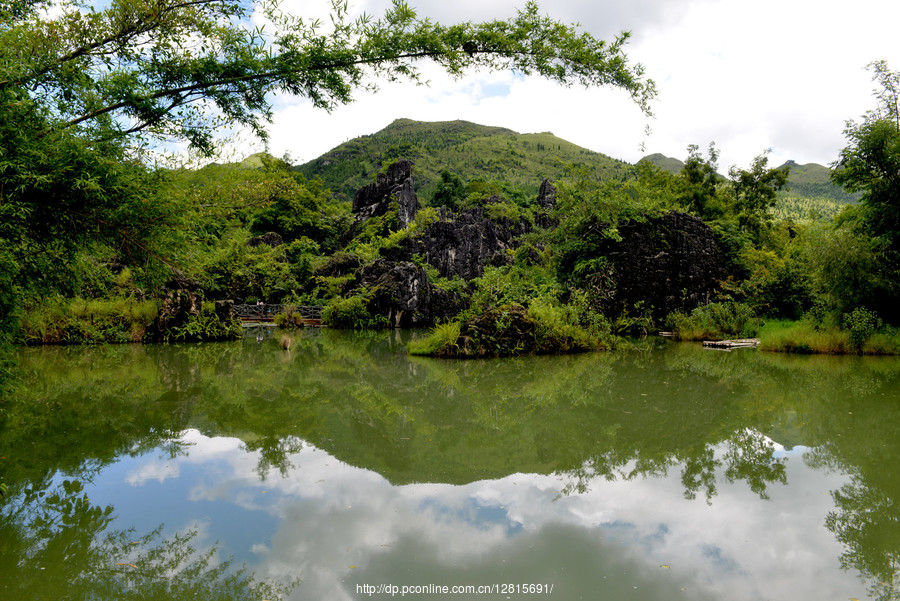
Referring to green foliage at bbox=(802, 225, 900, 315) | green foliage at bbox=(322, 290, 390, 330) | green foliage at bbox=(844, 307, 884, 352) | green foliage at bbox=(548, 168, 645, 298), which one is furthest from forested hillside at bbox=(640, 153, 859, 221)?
green foliage at bbox=(322, 290, 390, 330)

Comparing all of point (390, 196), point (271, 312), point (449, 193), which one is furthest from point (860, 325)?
point (449, 193)

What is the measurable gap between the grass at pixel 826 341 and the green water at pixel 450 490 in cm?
538

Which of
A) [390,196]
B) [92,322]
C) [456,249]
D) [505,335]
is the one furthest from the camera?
[390,196]

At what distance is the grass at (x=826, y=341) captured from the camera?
41.1ft

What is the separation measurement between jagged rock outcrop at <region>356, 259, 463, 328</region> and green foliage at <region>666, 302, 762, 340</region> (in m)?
9.76

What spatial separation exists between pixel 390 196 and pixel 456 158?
48963mm

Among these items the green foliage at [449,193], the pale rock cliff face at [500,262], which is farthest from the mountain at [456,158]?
the pale rock cliff face at [500,262]

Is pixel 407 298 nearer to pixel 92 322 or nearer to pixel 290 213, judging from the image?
pixel 92 322

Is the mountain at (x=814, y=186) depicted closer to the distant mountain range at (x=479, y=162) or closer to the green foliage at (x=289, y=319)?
the distant mountain range at (x=479, y=162)

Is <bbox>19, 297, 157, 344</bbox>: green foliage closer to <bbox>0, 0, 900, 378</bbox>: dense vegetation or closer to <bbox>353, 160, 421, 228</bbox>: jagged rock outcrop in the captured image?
<bbox>0, 0, 900, 378</bbox>: dense vegetation

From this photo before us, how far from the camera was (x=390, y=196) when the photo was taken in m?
34.9

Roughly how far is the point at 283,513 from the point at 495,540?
5.22 feet

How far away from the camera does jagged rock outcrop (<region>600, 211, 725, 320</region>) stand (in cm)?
1780

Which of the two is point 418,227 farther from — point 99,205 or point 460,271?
point 99,205
